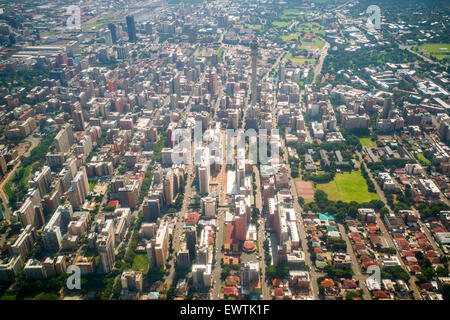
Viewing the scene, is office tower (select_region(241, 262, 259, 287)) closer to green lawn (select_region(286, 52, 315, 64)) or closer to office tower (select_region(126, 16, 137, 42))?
green lawn (select_region(286, 52, 315, 64))

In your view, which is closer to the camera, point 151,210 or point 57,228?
point 57,228

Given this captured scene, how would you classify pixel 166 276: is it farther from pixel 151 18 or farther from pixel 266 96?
pixel 151 18

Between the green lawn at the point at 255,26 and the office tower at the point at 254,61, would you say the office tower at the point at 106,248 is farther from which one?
the green lawn at the point at 255,26

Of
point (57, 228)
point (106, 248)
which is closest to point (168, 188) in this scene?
point (106, 248)

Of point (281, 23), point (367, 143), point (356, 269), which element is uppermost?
point (281, 23)

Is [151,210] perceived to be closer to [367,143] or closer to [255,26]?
[367,143]

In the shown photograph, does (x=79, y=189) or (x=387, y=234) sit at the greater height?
(x=79, y=189)

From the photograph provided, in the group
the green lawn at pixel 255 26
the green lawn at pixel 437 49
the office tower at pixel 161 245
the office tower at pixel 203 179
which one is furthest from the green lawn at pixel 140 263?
the green lawn at pixel 255 26
